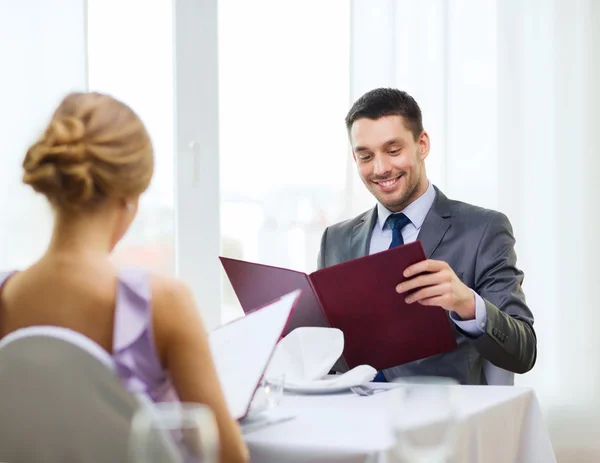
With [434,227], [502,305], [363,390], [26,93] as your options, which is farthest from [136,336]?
[26,93]

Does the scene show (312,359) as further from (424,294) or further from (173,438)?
(173,438)

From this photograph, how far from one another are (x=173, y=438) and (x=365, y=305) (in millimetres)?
1106

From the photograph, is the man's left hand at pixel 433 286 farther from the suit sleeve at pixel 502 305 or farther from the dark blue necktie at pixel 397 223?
the dark blue necktie at pixel 397 223

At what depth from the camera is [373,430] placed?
4.74ft

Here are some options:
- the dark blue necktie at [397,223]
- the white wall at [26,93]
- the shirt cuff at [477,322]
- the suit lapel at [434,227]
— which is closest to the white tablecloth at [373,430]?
the shirt cuff at [477,322]

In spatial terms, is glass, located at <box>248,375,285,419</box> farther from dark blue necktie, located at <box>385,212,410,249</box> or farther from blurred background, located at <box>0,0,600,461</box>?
blurred background, located at <box>0,0,600,461</box>

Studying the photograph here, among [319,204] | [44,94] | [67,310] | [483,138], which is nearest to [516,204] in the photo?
[483,138]

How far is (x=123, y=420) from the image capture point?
1036 mm

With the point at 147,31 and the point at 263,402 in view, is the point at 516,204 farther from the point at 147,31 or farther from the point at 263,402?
the point at 263,402

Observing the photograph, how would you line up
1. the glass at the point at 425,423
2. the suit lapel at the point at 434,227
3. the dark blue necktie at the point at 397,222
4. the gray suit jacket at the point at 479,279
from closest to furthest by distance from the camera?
the glass at the point at 425,423 → the gray suit jacket at the point at 479,279 → the suit lapel at the point at 434,227 → the dark blue necktie at the point at 397,222

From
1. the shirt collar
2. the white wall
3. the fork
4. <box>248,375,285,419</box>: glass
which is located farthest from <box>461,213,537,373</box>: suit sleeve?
the white wall

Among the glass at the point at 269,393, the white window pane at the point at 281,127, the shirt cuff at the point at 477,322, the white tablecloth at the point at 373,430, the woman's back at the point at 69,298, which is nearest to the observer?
the woman's back at the point at 69,298

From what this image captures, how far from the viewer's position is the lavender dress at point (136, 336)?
3.74 feet

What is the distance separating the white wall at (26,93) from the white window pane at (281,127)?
72 centimetres
